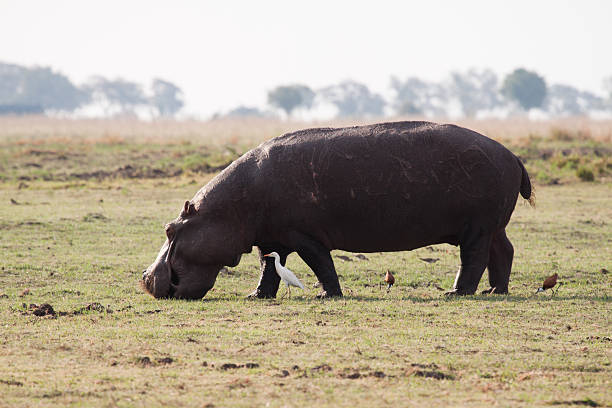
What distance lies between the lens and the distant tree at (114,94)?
12888 centimetres

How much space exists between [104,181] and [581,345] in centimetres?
1874

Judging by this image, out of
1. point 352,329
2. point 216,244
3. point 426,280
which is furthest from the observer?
point 426,280

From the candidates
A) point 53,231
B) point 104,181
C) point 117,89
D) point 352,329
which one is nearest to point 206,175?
point 104,181

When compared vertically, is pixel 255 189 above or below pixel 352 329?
above

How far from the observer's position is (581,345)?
824 cm

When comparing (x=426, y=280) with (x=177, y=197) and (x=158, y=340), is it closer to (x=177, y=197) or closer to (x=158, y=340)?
(x=158, y=340)

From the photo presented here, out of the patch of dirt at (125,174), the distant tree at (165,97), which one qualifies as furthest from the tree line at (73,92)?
the patch of dirt at (125,174)

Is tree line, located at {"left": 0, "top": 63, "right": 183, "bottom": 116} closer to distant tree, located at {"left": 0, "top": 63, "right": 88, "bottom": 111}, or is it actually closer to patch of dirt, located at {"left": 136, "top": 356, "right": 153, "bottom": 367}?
distant tree, located at {"left": 0, "top": 63, "right": 88, "bottom": 111}

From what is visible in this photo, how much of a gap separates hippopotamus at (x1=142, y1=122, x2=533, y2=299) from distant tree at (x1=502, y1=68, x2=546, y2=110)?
96216 mm

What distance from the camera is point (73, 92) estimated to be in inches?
4865

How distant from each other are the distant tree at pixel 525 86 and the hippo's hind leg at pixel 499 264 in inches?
3767

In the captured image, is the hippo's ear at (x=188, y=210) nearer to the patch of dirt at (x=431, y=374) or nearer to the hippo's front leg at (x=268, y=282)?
the hippo's front leg at (x=268, y=282)

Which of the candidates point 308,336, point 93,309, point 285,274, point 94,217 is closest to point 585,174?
point 94,217

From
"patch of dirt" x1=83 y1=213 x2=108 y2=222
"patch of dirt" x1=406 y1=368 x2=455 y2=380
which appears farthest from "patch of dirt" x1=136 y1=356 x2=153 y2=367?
"patch of dirt" x1=83 y1=213 x2=108 y2=222
